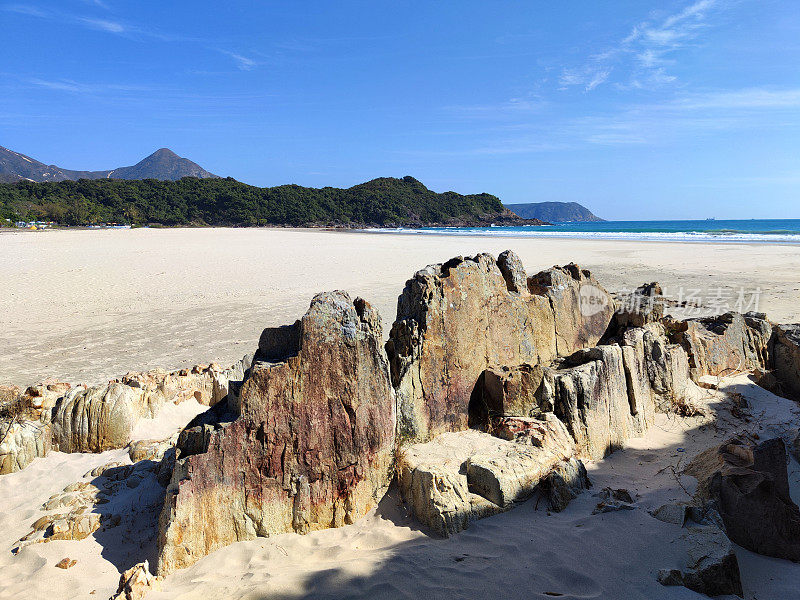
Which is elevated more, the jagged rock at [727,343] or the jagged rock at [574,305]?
the jagged rock at [574,305]

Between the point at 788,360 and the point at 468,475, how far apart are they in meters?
5.97

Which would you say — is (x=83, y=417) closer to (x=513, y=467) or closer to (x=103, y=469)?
(x=103, y=469)

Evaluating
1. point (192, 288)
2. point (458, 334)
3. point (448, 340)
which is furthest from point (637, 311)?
point (192, 288)

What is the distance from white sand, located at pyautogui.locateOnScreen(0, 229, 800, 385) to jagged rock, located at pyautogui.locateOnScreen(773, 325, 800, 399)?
15.0 feet

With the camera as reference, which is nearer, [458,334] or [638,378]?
[458,334]

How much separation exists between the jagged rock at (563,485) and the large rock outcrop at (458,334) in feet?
3.16

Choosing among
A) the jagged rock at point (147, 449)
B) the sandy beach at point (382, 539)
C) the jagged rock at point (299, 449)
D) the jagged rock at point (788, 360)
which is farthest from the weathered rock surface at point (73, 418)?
the jagged rock at point (788, 360)

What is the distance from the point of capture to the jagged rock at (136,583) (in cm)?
291

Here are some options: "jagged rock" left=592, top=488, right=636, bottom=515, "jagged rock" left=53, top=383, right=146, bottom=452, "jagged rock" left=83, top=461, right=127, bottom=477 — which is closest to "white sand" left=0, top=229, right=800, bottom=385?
"jagged rock" left=53, top=383, right=146, bottom=452

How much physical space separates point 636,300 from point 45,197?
85174 mm

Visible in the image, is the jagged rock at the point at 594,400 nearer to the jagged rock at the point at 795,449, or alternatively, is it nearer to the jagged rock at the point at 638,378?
the jagged rock at the point at 638,378

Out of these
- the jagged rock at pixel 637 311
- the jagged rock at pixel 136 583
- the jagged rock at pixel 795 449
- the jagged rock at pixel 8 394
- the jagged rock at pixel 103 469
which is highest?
the jagged rock at pixel 637 311

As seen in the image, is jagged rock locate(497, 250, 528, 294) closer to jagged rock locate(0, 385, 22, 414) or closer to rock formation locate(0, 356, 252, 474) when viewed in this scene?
rock formation locate(0, 356, 252, 474)

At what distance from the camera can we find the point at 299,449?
3.57 metres
